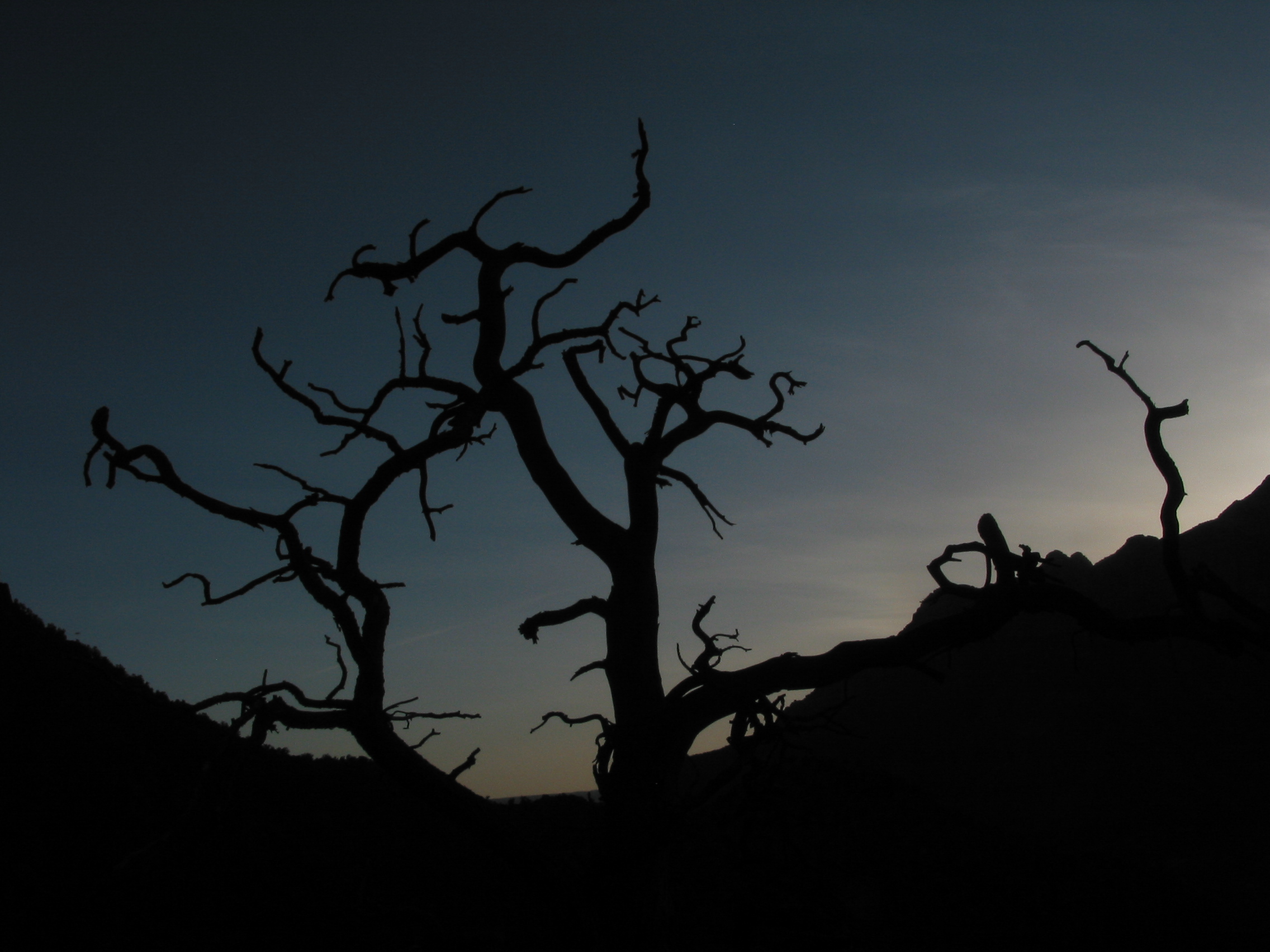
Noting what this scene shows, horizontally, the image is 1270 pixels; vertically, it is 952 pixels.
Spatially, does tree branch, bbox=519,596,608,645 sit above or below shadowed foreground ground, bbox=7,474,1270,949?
above

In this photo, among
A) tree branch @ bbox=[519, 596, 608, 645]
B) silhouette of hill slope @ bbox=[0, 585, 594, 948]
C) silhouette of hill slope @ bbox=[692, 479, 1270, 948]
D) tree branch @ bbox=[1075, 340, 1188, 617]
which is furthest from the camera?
silhouette of hill slope @ bbox=[692, 479, 1270, 948]

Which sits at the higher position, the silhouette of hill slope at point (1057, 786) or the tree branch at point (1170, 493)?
the tree branch at point (1170, 493)

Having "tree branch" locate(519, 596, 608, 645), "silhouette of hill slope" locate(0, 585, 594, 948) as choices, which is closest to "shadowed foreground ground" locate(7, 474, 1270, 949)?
"silhouette of hill slope" locate(0, 585, 594, 948)

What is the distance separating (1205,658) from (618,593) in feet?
101

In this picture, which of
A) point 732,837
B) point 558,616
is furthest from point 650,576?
point 732,837

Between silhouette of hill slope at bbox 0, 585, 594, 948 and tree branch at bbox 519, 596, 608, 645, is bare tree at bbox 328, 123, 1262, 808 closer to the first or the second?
tree branch at bbox 519, 596, 608, 645

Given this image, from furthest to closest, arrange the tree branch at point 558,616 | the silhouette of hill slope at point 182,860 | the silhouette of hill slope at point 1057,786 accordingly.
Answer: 1. the silhouette of hill slope at point 1057,786
2. the silhouette of hill slope at point 182,860
3. the tree branch at point 558,616

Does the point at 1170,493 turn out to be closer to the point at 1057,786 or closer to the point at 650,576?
the point at 650,576

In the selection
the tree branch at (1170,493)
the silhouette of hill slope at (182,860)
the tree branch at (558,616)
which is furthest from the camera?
the silhouette of hill slope at (182,860)

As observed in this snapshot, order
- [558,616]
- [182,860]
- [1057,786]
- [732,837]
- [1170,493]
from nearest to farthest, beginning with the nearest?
1. [1170,493]
2. [558,616]
3. [182,860]
4. [732,837]
5. [1057,786]

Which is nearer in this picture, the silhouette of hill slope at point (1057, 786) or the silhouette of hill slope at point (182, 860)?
the silhouette of hill slope at point (182, 860)

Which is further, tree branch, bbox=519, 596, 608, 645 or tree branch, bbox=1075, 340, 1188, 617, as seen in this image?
tree branch, bbox=519, 596, 608, 645

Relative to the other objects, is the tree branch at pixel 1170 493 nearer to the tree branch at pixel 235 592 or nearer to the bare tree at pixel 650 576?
the bare tree at pixel 650 576

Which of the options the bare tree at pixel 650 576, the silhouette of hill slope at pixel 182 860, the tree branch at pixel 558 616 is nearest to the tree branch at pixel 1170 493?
the bare tree at pixel 650 576
